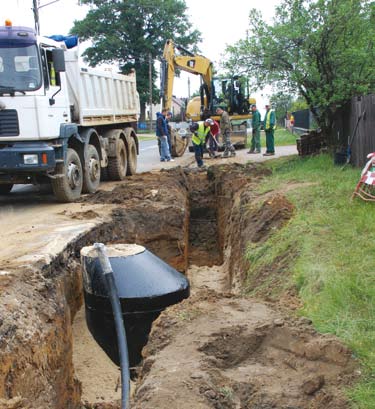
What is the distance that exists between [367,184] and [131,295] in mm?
4351

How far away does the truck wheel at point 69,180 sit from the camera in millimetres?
10422

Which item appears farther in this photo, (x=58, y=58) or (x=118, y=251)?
(x=58, y=58)

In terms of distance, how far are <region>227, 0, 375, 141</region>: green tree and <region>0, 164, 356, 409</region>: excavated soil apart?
12.4 ft

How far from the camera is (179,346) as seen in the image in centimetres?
423

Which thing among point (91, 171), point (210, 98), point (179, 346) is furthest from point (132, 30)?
point (179, 346)

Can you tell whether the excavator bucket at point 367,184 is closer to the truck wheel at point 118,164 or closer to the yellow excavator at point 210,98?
the truck wheel at point 118,164

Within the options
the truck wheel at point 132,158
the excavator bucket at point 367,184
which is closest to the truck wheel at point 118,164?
the truck wheel at point 132,158

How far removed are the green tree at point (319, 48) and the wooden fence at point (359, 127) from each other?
0.46 metres

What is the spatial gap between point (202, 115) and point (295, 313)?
17.0 metres

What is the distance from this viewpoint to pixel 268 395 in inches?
140

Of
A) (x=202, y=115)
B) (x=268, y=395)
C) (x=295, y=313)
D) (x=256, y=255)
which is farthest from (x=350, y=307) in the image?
(x=202, y=115)

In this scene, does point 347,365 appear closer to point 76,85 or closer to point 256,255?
point 256,255

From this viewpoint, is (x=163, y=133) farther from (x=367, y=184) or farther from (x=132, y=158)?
(x=367, y=184)

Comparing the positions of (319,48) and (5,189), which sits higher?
(319,48)
